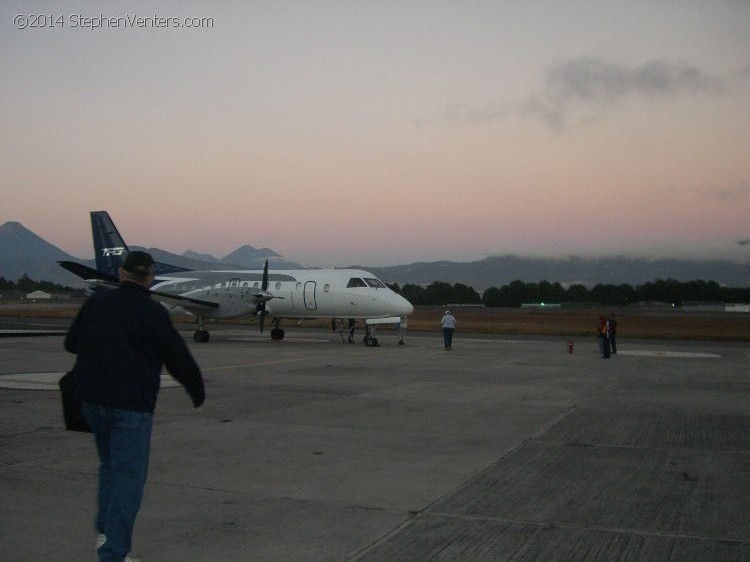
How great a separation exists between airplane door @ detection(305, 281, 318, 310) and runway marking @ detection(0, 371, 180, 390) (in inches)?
552

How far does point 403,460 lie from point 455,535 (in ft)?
8.96

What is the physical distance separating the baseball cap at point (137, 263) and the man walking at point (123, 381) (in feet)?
0.47

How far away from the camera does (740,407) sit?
43.7ft

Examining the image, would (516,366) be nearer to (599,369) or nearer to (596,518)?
(599,369)

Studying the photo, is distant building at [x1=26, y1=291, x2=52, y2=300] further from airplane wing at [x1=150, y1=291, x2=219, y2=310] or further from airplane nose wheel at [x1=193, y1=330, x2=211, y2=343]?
airplane nose wheel at [x1=193, y1=330, x2=211, y2=343]

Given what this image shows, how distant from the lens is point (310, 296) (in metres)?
31.3

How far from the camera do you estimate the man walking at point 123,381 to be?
443 centimetres

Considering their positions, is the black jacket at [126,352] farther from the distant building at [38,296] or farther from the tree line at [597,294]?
the tree line at [597,294]

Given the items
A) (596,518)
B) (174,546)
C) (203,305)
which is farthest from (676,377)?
(203,305)

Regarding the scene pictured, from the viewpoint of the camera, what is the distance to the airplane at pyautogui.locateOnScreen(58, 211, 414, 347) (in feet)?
97.5

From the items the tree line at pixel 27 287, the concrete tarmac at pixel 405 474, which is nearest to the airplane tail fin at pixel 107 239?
the concrete tarmac at pixel 405 474

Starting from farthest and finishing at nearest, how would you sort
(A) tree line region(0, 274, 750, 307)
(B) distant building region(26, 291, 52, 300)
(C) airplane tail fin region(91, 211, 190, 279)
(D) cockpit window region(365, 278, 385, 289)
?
1. (A) tree line region(0, 274, 750, 307)
2. (B) distant building region(26, 291, 52, 300)
3. (C) airplane tail fin region(91, 211, 190, 279)
4. (D) cockpit window region(365, 278, 385, 289)

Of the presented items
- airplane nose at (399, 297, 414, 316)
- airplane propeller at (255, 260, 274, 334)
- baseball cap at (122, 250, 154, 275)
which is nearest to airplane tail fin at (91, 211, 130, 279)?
airplane propeller at (255, 260, 274, 334)

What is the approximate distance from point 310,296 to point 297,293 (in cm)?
73
